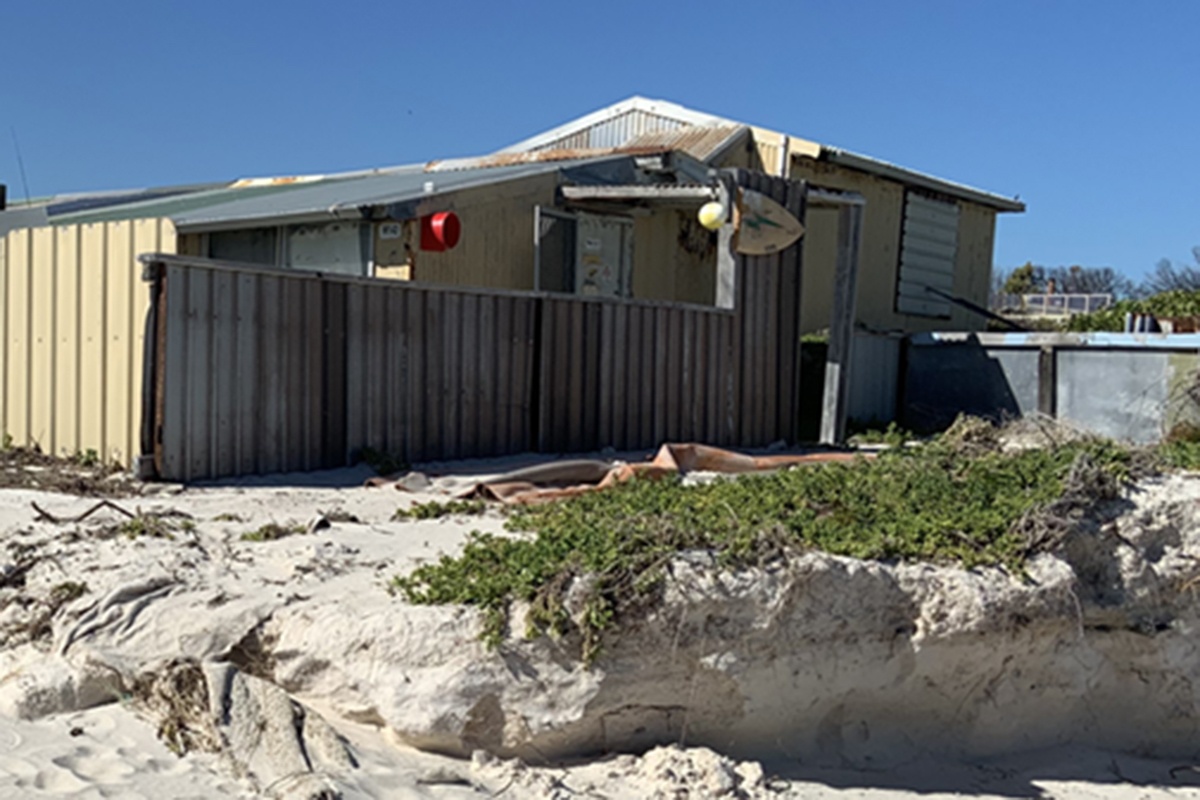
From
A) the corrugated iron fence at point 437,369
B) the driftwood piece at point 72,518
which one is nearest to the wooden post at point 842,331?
the corrugated iron fence at point 437,369

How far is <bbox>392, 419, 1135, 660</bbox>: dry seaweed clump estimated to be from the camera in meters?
4.99

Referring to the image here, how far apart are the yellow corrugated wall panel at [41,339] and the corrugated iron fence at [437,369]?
1.51 meters

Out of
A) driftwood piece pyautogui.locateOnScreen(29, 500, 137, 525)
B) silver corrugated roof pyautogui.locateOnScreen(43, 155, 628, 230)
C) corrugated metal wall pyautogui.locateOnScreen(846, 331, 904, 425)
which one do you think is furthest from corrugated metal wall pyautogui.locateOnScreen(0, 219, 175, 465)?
corrugated metal wall pyautogui.locateOnScreen(846, 331, 904, 425)

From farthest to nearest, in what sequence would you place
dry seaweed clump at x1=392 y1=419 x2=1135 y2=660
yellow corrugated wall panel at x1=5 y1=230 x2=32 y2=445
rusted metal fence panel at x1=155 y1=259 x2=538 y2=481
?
yellow corrugated wall panel at x1=5 y1=230 x2=32 y2=445 < rusted metal fence panel at x1=155 y1=259 x2=538 y2=481 < dry seaweed clump at x1=392 y1=419 x2=1135 y2=660

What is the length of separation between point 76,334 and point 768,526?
→ 538cm

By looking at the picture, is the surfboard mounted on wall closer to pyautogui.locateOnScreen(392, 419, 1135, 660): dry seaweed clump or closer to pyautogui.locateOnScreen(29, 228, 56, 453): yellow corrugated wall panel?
pyautogui.locateOnScreen(392, 419, 1135, 660): dry seaweed clump

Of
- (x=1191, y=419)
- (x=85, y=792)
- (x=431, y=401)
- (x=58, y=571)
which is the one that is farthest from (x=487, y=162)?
(x=85, y=792)

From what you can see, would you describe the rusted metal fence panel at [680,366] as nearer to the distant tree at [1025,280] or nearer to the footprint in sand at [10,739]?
the footprint in sand at [10,739]

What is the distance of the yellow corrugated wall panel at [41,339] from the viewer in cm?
866

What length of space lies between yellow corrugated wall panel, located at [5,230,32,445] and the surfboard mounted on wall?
6159mm

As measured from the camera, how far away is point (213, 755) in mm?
4305

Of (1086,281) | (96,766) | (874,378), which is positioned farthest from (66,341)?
(1086,281)

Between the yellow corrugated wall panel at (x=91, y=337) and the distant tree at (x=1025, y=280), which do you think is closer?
the yellow corrugated wall panel at (x=91, y=337)

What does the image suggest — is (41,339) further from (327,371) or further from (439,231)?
(439,231)
